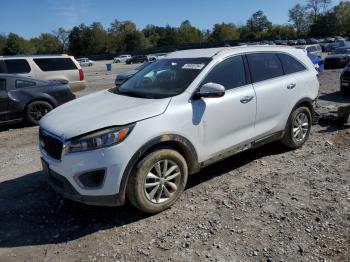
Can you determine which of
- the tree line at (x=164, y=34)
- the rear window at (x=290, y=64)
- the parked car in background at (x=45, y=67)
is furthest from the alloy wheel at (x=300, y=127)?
the tree line at (x=164, y=34)

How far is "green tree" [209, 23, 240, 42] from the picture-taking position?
127 meters

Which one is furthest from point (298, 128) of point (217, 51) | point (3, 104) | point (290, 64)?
point (3, 104)

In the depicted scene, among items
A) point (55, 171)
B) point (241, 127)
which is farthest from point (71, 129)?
point (241, 127)

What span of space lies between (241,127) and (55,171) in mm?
2384

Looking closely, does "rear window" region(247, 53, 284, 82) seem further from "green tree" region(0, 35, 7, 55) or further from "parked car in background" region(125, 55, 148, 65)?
"green tree" region(0, 35, 7, 55)

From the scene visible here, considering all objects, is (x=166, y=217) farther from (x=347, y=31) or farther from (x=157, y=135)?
(x=347, y=31)

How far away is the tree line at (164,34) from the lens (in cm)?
10712

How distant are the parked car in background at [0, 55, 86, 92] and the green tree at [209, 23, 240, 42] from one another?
380 ft

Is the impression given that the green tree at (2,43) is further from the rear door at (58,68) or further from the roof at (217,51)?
the roof at (217,51)

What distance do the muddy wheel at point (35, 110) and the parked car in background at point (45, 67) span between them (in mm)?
2850

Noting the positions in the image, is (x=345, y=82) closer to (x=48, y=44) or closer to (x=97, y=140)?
(x=97, y=140)

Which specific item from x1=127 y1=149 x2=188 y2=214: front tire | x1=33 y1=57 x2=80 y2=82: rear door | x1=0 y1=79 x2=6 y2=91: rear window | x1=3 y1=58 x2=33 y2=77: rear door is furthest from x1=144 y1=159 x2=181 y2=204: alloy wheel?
x1=33 y1=57 x2=80 y2=82: rear door

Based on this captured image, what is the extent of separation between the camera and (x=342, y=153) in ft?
19.4

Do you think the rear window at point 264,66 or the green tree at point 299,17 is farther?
the green tree at point 299,17
